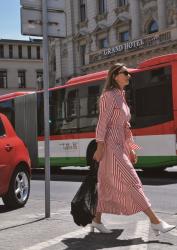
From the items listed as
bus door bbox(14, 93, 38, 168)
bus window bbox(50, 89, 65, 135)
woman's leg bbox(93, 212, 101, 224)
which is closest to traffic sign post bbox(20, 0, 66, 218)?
woman's leg bbox(93, 212, 101, 224)

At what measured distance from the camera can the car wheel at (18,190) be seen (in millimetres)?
9086

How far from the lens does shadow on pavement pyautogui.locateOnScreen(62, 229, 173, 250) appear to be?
5.86 m

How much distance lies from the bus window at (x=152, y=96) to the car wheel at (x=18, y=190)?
5.90m

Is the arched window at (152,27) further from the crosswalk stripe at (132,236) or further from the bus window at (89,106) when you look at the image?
the crosswalk stripe at (132,236)

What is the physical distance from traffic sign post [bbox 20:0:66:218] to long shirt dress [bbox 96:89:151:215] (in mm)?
1613

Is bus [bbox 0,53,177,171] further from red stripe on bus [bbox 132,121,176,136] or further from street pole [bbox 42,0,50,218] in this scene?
street pole [bbox 42,0,50,218]

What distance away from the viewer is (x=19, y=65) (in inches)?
3575

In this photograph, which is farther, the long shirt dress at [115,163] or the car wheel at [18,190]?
the car wheel at [18,190]

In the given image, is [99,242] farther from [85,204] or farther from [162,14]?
[162,14]

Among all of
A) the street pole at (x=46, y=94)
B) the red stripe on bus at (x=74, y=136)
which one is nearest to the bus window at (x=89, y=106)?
the red stripe on bus at (x=74, y=136)

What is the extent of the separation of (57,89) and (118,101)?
39.6 ft

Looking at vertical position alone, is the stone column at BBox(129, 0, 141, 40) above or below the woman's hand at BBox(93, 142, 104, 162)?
above

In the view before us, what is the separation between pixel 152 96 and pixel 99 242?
9.40m

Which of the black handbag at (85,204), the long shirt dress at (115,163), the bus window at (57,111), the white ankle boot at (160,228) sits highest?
the bus window at (57,111)
